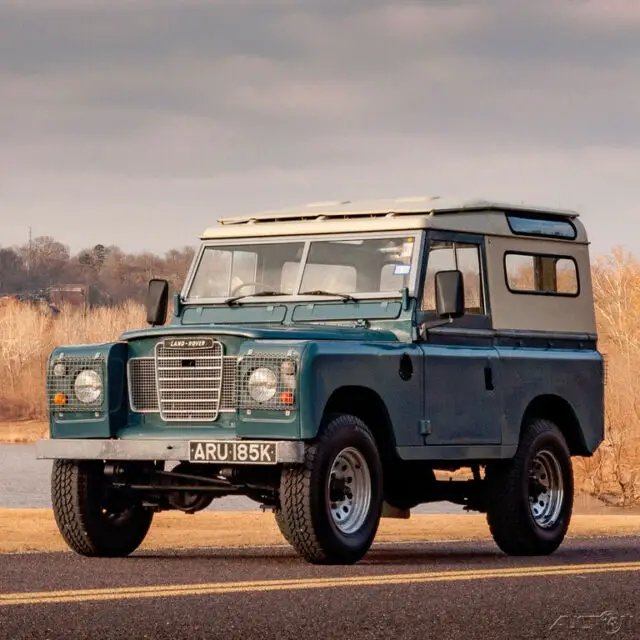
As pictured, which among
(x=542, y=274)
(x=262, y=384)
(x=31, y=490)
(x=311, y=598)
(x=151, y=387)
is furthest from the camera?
(x=31, y=490)

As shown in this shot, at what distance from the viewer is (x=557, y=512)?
15.5m

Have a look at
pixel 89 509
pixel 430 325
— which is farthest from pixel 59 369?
pixel 430 325

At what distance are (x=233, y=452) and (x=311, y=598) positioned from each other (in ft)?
8.79

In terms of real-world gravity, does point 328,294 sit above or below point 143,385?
above

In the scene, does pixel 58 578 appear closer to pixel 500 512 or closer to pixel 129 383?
pixel 129 383

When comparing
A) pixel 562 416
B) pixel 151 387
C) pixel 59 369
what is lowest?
pixel 562 416

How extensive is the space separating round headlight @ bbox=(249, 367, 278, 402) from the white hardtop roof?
2.41 meters

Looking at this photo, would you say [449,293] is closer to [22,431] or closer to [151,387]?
[151,387]

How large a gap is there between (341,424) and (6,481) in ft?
130

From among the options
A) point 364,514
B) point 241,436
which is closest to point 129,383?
point 241,436

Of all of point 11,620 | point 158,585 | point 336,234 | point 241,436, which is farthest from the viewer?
point 336,234

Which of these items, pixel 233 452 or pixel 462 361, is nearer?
pixel 233 452

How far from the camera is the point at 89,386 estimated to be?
13609mm

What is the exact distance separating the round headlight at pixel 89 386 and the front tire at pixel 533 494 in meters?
3.66
